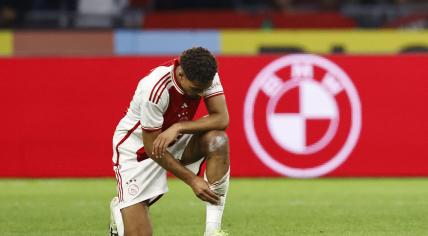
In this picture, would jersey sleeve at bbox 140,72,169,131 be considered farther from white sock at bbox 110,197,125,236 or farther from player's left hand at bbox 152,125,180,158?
white sock at bbox 110,197,125,236

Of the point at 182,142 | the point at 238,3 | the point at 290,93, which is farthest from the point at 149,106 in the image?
the point at 238,3

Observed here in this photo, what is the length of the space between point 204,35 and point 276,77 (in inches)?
248

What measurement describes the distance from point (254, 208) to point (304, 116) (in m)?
2.82

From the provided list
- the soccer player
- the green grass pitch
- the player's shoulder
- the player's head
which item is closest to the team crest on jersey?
the green grass pitch

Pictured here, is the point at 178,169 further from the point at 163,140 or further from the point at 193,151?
the point at 193,151

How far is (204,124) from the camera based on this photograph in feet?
24.9

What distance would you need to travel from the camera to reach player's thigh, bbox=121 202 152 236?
7.96 meters

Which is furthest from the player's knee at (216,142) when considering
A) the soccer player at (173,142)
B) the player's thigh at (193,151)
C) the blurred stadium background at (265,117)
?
the blurred stadium background at (265,117)

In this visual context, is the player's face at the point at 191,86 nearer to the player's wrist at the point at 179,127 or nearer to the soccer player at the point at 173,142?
the soccer player at the point at 173,142

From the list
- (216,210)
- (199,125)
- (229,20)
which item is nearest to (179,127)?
(199,125)

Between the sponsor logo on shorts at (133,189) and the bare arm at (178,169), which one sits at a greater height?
the bare arm at (178,169)

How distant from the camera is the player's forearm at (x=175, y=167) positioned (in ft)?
24.7

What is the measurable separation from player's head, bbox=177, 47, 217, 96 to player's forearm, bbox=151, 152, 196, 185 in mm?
579

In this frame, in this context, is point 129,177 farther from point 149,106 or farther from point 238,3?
point 238,3
